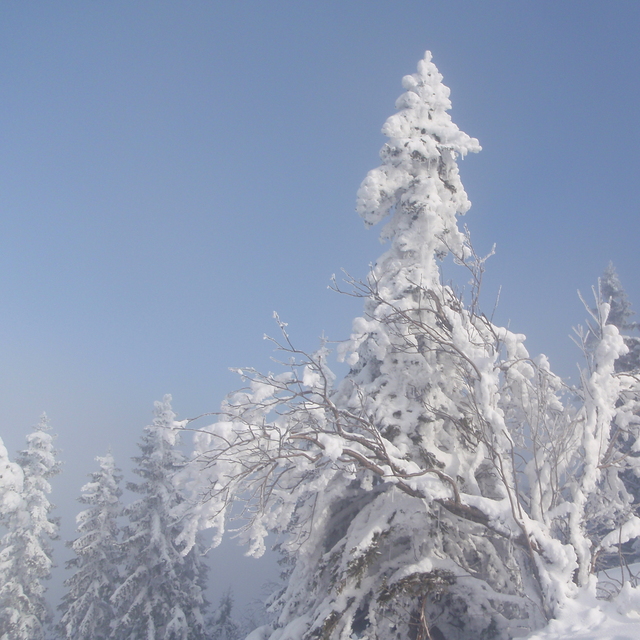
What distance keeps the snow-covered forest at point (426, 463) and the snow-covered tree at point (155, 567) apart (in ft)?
32.8

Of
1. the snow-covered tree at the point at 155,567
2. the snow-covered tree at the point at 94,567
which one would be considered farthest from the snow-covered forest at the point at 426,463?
the snow-covered tree at the point at 94,567

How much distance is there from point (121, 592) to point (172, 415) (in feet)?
25.0

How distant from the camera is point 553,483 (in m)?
6.79

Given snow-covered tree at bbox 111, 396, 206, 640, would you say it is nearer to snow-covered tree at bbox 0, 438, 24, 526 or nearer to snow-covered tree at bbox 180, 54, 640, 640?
snow-covered tree at bbox 0, 438, 24, 526

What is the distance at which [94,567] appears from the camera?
19.8m

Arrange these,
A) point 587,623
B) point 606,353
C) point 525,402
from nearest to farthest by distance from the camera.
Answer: point 587,623 → point 606,353 → point 525,402

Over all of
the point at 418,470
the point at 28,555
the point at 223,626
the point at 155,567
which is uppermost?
the point at 418,470

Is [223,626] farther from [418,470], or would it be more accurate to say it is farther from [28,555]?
[418,470]

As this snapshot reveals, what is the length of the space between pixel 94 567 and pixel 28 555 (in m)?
2.78

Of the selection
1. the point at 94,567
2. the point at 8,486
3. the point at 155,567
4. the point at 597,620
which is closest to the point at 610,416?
the point at 597,620

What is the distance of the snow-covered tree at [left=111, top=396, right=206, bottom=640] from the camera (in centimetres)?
1831

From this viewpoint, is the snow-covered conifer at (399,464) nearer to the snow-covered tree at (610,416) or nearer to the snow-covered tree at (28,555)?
the snow-covered tree at (610,416)

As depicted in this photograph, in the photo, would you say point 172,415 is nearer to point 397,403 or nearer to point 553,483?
point 397,403

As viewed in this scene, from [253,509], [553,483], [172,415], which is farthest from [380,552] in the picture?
[172,415]
